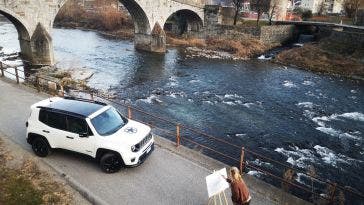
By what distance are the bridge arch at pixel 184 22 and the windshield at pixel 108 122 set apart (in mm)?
46246

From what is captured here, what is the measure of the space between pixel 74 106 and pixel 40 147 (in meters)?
2.05

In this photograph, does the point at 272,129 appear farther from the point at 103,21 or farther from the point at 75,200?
the point at 103,21

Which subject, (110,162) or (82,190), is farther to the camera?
(110,162)

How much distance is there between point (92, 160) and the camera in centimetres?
1295

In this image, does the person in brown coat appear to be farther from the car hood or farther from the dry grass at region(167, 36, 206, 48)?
the dry grass at region(167, 36, 206, 48)

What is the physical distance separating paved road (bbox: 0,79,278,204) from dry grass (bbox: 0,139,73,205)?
65 centimetres

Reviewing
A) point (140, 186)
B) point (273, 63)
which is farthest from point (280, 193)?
point (273, 63)

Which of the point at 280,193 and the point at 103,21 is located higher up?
the point at 103,21

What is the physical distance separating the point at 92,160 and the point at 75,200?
88.0 inches

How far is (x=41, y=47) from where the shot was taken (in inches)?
1412

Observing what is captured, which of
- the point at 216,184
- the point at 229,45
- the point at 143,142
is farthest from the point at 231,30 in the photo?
the point at 216,184

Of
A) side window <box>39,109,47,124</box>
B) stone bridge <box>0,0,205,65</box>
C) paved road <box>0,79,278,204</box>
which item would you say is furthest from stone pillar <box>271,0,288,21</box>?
side window <box>39,109,47,124</box>

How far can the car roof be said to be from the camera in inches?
494

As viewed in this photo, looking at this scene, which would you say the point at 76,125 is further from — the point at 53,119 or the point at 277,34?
the point at 277,34
